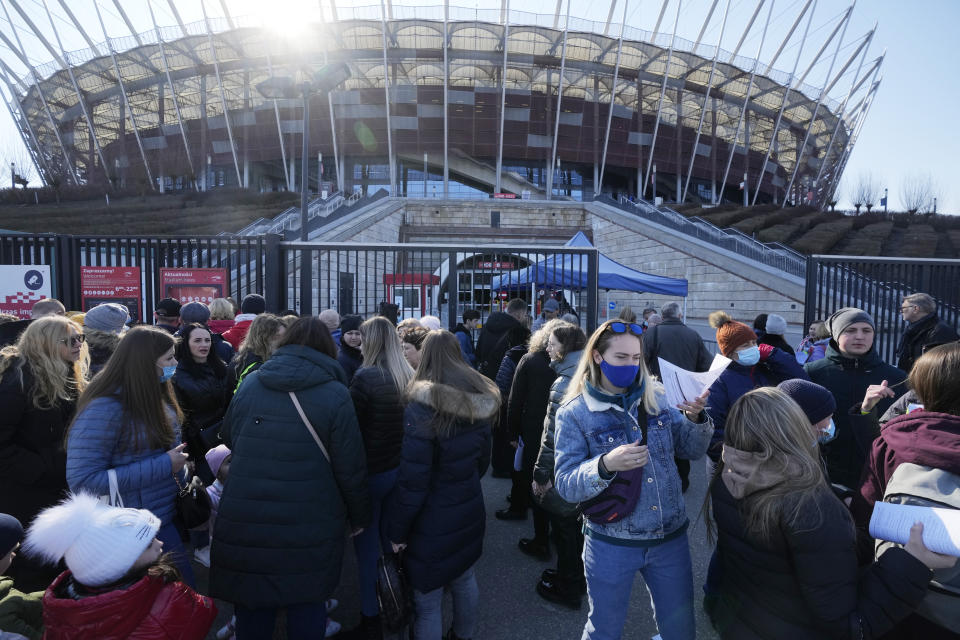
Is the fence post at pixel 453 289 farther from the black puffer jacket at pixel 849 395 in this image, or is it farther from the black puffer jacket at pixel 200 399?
the black puffer jacket at pixel 849 395

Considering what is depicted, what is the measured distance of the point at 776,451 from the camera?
1754 millimetres

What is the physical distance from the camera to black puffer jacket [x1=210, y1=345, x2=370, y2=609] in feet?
7.89

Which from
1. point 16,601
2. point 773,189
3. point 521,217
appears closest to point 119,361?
point 16,601

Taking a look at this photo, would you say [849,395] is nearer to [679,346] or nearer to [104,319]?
[679,346]

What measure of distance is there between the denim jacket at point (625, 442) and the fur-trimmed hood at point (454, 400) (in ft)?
1.47

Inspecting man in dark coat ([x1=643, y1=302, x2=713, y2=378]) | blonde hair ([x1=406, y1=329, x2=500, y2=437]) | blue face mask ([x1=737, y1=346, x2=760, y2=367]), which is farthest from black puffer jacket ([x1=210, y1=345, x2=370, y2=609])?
man in dark coat ([x1=643, y1=302, x2=713, y2=378])

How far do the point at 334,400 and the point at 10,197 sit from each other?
155ft

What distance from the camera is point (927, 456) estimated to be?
5.42 ft

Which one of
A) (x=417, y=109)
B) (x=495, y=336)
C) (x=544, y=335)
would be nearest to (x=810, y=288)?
(x=495, y=336)

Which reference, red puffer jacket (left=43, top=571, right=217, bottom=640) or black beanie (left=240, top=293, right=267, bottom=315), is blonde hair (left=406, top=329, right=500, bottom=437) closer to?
red puffer jacket (left=43, top=571, right=217, bottom=640)

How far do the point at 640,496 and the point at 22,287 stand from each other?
823 centimetres

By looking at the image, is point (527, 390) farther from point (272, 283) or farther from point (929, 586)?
point (272, 283)

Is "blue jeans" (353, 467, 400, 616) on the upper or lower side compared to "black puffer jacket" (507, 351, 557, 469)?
lower

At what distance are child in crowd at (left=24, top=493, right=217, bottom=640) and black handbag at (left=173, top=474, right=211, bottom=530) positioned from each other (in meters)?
0.99
